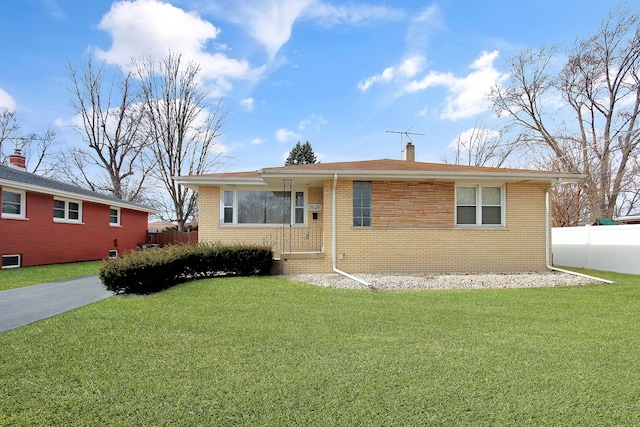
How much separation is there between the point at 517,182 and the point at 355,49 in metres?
7.41

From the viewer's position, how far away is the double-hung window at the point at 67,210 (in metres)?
15.9

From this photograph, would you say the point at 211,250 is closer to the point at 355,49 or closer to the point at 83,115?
the point at 355,49

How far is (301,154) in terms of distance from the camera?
40094 mm

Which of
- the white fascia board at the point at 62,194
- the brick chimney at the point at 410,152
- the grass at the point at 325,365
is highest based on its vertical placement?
the brick chimney at the point at 410,152

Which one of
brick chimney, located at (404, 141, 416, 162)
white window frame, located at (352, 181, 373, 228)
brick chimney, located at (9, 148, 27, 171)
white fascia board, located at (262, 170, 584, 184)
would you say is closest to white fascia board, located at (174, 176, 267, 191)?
white fascia board, located at (262, 170, 584, 184)

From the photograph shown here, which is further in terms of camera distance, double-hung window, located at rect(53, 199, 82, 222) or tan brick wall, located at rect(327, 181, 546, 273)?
double-hung window, located at rect(53, 199, 82, 222)

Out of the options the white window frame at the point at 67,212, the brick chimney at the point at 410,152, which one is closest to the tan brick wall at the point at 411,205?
the brick chimney at the point at 410,152

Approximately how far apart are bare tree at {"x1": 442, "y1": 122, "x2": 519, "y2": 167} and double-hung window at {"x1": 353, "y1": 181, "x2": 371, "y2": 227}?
2016 cm

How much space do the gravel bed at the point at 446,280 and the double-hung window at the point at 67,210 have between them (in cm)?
1224

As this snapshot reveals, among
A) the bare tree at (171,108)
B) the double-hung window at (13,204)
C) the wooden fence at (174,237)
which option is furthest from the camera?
the bare tree at (171,108)

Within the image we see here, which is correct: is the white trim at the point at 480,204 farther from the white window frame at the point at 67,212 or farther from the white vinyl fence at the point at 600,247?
the white window frame at the point at 67,212

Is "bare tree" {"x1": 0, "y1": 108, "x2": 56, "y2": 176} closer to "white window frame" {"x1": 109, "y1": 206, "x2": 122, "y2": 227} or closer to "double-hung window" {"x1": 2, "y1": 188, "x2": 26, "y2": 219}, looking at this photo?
"white window frame" {"x1": 109, "y1": 206, "x2": 122, "y2": 227}

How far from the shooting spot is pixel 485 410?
9.11 ft

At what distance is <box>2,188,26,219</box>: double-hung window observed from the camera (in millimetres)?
13328
